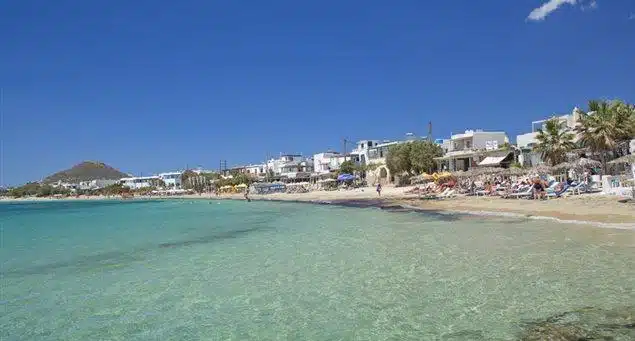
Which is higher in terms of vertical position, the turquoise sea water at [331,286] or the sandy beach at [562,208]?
the sandy beach at [562,208]

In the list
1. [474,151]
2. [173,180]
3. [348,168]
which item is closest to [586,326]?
[474,151]

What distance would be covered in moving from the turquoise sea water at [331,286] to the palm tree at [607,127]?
1700cm

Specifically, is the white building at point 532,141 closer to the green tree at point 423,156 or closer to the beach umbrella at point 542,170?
the green tree at point 423,156

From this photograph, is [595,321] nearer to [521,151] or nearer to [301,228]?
[301,228]

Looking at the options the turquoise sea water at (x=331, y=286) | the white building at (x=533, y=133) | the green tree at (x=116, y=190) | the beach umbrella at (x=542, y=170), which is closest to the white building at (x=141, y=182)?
the green tree at (x=116, y=190)

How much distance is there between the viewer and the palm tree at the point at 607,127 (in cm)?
3378

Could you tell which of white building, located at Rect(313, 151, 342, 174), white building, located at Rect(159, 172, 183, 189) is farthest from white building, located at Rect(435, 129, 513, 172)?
white building, located at Rect(159, 172, 183, 189)

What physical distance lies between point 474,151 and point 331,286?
160ft

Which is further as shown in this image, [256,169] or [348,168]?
[256,169]

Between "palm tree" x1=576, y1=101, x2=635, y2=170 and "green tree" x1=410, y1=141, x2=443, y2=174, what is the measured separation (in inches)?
922

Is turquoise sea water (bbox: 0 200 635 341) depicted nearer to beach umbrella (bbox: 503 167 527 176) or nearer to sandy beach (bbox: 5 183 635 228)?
sandy beach (bbox: 5 183 635 228)

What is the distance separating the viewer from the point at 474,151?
5722 cm

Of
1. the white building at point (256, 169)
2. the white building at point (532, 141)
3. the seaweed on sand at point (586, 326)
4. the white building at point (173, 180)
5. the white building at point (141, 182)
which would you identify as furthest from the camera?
the white building at point (141, 182)

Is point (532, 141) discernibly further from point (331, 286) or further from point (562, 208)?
point (331, 286)
